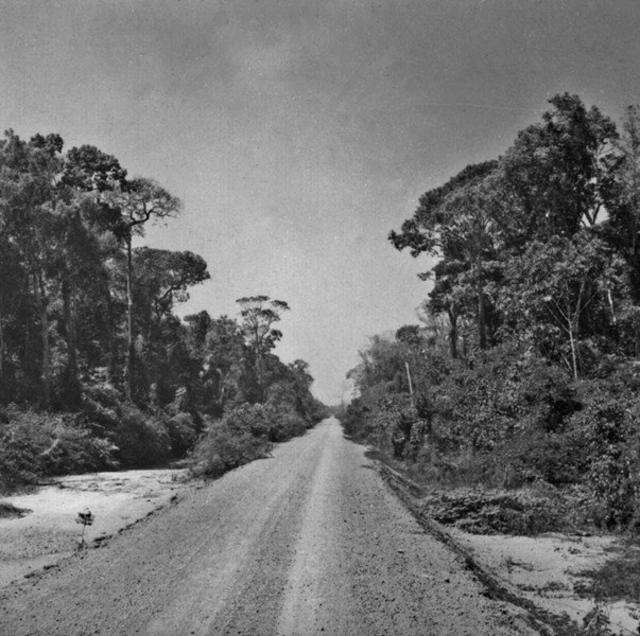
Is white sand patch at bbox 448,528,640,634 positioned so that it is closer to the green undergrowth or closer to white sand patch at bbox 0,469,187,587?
white sand patch at bbox 0,469,187,587

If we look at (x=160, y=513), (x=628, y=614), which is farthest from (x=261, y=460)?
(x=628, y=614)

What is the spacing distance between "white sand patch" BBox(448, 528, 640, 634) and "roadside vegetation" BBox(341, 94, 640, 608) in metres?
0.78

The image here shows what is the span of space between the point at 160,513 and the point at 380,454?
19542 mm

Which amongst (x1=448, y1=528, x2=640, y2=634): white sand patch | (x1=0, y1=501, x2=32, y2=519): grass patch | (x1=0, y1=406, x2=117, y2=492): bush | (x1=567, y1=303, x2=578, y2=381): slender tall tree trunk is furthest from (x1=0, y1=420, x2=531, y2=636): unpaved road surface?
(x1=567, y1=303, x2=578, y2=381): slender tall tree trunk

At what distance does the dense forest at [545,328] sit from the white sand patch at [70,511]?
973 cm

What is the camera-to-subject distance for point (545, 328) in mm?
22812

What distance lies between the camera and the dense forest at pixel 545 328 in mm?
14398

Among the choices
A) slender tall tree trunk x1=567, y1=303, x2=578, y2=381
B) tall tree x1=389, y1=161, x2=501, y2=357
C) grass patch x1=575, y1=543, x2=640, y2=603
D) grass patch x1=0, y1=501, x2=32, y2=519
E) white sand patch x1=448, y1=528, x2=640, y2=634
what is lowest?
white sand patch x1=448, y1=528, x2=640, y2=634

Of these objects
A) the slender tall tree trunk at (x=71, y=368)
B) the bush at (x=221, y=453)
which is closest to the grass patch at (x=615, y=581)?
the bush at (x=221, y=453)

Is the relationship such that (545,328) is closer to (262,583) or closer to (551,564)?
(551,564)

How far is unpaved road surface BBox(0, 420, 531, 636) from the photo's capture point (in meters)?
6.24

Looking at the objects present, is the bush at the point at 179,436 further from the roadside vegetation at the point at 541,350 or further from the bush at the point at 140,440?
the roadside vegetation at the point at 541,350

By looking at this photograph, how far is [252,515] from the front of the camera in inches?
477

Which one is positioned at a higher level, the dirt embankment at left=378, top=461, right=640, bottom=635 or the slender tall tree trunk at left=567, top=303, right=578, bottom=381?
the slender tall tree trunk at left=567, top=303, right=578, bottom=381
